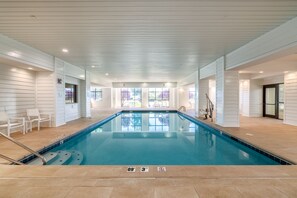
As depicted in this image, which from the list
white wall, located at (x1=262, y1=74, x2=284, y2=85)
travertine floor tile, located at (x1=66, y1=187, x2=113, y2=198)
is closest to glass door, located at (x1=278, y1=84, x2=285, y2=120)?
white wall, located at (x1=262, y1=74, x2=284, y2=85)

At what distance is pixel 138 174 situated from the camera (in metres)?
2.56

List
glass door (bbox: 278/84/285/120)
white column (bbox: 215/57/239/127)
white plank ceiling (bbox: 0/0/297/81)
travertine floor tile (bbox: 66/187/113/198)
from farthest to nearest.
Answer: glass door (bbox: 278/84/285/120)
white column (bbox: 215/57/239/127)
white plank ceiling (bbox: 0/0/297/81)
travertine floor tile (bbox: 66/187/113/198)

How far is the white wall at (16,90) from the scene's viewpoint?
18.0ft

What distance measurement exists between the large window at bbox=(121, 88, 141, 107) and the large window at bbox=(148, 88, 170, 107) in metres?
1.24

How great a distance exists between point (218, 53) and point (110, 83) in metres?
12.5

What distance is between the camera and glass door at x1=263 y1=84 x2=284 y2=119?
9.18 m

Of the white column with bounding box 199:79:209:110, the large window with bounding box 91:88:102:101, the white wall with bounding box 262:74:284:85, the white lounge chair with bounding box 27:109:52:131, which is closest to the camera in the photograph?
the white lounge chair with bounding box 27:109:52:131

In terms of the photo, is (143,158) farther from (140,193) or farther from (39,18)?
(39,18)

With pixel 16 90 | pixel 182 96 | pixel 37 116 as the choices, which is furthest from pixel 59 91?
pixel 182 96

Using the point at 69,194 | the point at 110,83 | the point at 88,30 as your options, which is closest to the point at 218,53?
the point at 88,30

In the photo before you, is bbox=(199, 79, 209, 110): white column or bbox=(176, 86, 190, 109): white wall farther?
bbox=(176, 86, 190, 109): white wall

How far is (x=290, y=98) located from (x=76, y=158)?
8.35m

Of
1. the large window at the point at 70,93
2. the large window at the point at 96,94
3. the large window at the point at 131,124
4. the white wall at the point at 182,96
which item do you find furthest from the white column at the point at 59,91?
the large window at the point at 96,94

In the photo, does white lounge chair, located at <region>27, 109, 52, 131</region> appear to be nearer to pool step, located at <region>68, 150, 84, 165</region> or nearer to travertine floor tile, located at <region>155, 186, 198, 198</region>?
pool step, located at <region>68, 150, 84, 165</region>
